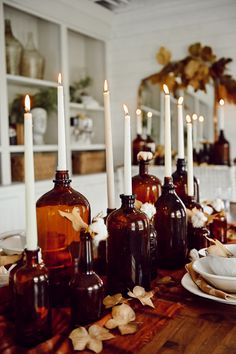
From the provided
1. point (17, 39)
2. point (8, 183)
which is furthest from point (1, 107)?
point (17, 39)

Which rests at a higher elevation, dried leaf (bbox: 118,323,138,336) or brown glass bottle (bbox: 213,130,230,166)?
brown glass bottle (bbox: 213,130,230,166)

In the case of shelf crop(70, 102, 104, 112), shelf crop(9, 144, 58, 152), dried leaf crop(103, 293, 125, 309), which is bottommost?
dried leaf crop(103, 293, 125, 309)

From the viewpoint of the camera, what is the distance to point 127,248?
3.14 feet

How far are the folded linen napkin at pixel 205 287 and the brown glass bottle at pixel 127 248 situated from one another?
0.12 meters

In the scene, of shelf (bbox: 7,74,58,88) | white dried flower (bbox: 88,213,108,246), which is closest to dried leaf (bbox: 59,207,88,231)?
white dried flower (bbox: 88,213,108,246)

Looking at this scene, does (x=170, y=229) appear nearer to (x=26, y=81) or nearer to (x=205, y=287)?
(x=205, y=287)

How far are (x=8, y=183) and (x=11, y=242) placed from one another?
1.64m

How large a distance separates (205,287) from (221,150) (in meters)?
2.48

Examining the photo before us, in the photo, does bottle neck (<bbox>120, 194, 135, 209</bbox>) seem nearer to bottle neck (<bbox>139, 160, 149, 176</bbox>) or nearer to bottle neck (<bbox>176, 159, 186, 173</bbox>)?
bottle neck (<bbox>139, 160, 149, 176</bbox>)

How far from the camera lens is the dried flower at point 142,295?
0.92 m

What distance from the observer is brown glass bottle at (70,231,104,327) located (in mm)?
826

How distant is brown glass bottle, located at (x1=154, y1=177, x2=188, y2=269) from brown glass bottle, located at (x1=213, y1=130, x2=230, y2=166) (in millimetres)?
2195

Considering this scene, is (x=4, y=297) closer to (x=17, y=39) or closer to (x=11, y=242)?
(x=11, y=242)

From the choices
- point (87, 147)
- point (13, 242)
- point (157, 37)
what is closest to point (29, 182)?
point (13, 242)
